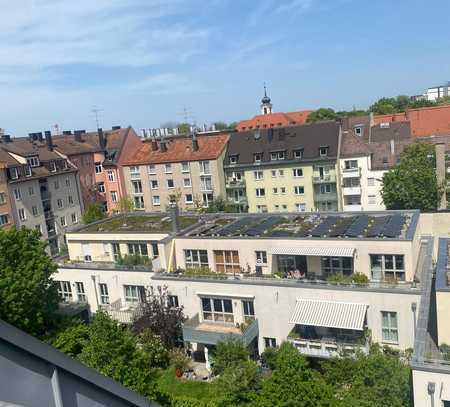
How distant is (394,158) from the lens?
192ft

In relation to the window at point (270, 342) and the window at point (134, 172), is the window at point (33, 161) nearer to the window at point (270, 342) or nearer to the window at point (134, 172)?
the window at point (134, 172)

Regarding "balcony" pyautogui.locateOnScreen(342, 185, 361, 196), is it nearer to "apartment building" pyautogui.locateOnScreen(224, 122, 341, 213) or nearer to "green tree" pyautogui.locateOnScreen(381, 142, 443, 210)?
"apartment building" pyautogui.locateOnScreen(224, 122, 341, 213)

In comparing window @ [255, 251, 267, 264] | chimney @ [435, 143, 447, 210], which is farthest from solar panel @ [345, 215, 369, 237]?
chimney @ [435, 143, 447, 210]

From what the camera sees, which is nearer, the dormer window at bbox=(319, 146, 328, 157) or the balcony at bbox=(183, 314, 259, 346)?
the balcony at bbox=(183, 314, 259, 346)

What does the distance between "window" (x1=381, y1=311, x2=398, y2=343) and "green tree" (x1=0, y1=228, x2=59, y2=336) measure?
2157 cm

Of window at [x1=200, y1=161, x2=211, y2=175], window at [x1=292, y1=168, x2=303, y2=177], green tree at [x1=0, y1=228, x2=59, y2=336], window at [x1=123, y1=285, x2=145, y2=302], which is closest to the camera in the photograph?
green tree at [x1=0, y1=228, x2=59, y2=336]

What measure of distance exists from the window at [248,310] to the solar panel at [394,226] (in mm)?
9191

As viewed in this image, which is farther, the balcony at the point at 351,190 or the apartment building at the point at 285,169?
the apartment building at the point at 285,169

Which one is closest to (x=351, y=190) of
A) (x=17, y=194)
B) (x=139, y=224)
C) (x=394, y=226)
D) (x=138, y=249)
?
(x=394, y=226)

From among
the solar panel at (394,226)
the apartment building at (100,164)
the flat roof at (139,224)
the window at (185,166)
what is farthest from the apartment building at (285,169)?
the solar panel at (394,226)

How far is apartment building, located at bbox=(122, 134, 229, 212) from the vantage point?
6488 cm

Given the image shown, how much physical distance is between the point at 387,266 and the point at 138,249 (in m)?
18.4

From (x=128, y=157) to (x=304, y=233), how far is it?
50.0 metres

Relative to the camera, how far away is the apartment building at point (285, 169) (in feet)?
196
